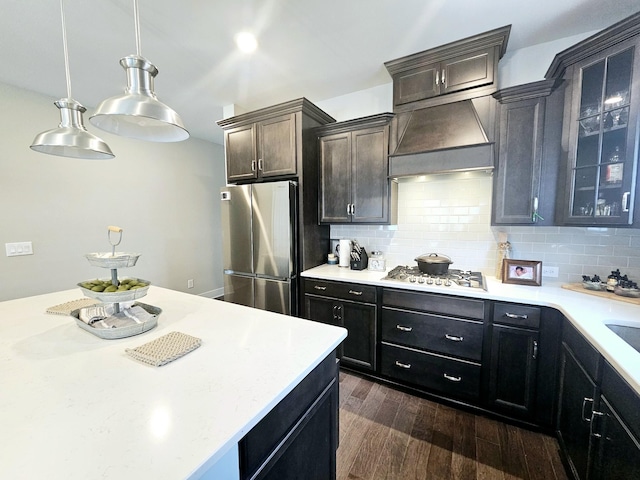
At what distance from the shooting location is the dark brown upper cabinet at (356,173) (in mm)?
2404

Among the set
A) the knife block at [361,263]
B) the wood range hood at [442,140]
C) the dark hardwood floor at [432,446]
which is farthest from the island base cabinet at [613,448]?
the knife block at [361,263]

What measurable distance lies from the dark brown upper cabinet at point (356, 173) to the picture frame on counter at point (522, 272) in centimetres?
97

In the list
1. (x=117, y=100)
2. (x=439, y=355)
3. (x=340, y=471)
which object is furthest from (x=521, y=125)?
(x=340, y=471)

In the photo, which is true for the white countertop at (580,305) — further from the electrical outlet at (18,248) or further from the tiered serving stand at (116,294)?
the electrical outlet at (18,248)

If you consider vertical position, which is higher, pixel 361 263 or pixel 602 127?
pixel 602 127

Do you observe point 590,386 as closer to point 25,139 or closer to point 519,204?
point 519,204

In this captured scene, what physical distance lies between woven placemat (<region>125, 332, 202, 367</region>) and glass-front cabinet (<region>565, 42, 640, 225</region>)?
2.32m

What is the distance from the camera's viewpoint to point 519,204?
1.95 m

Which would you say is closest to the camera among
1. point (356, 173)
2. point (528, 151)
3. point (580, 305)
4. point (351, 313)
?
point (580, 305)

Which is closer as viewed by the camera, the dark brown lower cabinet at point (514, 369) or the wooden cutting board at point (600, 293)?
the wooden cutting board at point (600, 293)

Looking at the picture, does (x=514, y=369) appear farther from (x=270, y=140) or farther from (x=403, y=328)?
(x=270, y=140)

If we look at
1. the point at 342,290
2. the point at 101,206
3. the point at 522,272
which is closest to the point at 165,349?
the point at 342,290

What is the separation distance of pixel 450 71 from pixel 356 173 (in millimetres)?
1056

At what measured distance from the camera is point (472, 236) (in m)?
2.35
